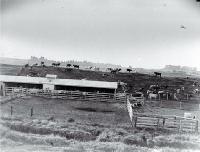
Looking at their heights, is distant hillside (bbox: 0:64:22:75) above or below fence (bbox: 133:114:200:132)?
above

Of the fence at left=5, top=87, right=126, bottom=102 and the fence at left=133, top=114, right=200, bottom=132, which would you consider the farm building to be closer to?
the fence at left=5, top=87, right=126, bottom=102

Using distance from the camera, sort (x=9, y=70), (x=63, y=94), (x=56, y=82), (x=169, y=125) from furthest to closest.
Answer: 1. (x=9, y=70)
2. (x=56, y=82)
3. (x=63, y=94)
4. (x=169, y=125)

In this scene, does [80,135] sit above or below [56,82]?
below

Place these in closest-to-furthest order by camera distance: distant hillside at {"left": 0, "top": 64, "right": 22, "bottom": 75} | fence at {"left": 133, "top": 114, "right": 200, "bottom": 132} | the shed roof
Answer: fence at {"left": 133, "top": 114, "right": 200, "bottom": 132}, the shed roof, distant hillside at {"left": 0, "top": 64, "right": 22, "bottom": 75}

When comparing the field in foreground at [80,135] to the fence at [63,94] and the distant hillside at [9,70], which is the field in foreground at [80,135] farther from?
the distant hillside at [9,70]

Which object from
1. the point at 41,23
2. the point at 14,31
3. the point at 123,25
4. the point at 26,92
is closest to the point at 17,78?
the point at 26,92

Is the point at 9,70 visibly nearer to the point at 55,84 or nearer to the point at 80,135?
the point at 55,84

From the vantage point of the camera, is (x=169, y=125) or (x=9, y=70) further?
(x=9, y=70)

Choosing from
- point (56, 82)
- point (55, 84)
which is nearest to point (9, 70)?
point (56, 82)


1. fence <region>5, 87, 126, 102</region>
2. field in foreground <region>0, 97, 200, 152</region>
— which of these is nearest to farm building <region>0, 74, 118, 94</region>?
fence <region>5, 87, 126, 102</region>

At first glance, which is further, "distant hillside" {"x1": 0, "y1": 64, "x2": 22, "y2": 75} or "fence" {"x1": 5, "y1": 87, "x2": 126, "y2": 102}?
"distant hillside" {"x1": 0, "y1": 64, "x2": 22, "y2": 75}

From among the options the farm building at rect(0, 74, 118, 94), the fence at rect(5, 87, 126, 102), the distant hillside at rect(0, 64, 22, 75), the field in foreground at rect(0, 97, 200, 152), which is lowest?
the field in foreground at rect(0, 97, 200, 152)

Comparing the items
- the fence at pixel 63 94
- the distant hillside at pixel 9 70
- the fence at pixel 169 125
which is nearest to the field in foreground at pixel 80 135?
the fence at pixel 169 125

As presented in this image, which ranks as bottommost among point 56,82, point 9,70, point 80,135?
point 80,135
